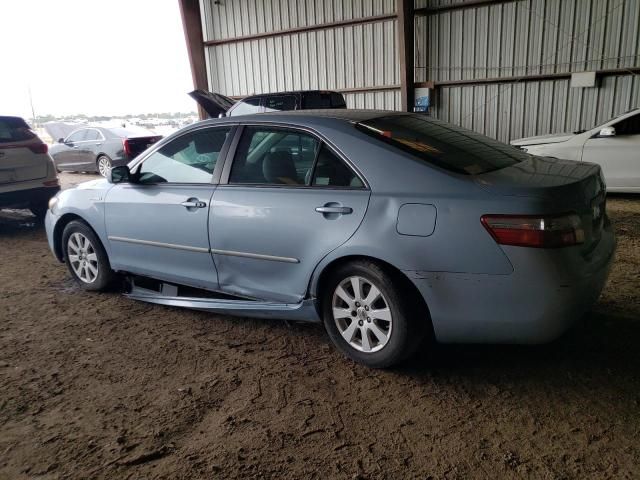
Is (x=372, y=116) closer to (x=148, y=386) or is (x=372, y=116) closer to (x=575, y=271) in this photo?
(x=575, y=271)

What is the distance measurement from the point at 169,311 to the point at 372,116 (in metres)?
2.21

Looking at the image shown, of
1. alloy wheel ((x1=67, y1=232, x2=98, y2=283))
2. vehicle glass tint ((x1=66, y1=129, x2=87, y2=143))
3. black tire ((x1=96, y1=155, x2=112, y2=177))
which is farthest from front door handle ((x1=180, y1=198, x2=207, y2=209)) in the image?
vehicle glass tint ((x1=66, y1=129, x2=87, y2=143))

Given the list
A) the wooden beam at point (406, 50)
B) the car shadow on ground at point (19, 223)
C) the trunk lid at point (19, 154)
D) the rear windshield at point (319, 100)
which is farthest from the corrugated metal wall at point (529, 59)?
the car shadow on ground at point (19, 223)

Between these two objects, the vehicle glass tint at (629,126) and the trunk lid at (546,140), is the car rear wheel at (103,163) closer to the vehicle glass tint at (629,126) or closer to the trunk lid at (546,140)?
the trunk lid at (546,140)

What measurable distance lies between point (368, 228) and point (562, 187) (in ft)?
3.27

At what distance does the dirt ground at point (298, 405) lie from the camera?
7.14ft

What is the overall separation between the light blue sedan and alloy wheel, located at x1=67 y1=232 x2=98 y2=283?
534 mm

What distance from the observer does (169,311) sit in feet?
13.1

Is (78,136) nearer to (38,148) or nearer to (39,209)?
(39,209)

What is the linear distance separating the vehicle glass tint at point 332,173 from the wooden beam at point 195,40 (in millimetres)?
12170

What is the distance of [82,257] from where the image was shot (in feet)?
14.5

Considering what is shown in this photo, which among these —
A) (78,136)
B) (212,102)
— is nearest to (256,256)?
(212,102)

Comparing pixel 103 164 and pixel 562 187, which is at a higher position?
pixel 562 187

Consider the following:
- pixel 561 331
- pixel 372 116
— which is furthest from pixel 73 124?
pixel 561 331
